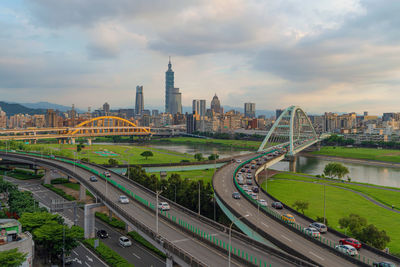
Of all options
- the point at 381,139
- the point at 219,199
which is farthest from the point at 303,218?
the point at 381,139

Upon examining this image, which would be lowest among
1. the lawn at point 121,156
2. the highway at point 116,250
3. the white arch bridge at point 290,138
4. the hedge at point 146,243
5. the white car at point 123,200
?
the highway at point 116,250

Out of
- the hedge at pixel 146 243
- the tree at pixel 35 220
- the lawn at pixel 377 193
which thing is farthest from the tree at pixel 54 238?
the lawn at pixel 377 193

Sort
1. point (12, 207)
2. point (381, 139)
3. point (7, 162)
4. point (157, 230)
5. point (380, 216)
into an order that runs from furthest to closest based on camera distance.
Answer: point (381, 139)
point (7, 162)
point (380, 216)
point (12, 207)
point (157, 230)

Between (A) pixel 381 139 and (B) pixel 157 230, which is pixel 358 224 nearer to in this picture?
(B) pixel 157 230

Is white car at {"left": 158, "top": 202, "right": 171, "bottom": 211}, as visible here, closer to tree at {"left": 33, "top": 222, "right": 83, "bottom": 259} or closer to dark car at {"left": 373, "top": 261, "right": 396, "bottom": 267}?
tree at {"left": 33, "top": 222, "right": 83, "bottom": 259}

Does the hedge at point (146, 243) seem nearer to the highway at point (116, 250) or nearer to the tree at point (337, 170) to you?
the highway at point (116, 250)

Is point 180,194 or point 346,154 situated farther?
point 346,154
